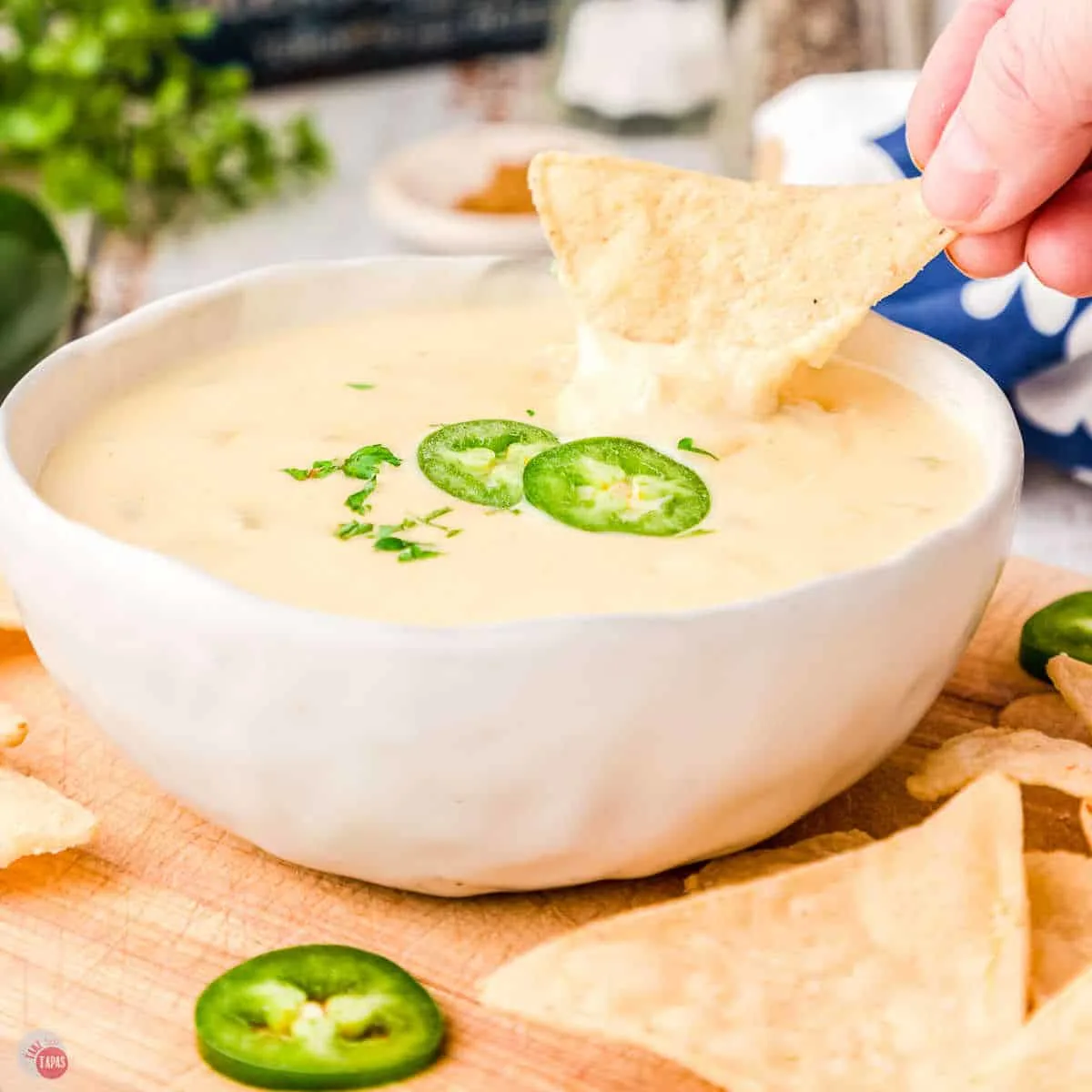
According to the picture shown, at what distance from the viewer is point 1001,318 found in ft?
9.75

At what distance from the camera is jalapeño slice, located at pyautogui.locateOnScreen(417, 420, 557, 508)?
1856 mm

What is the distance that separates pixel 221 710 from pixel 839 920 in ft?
2.05

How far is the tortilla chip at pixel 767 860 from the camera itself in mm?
1775

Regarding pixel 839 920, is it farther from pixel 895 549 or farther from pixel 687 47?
pixel 687 47

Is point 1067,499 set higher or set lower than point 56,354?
lower

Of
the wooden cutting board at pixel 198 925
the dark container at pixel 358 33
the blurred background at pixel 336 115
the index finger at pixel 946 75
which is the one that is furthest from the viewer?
the dark container at pixel 358 33

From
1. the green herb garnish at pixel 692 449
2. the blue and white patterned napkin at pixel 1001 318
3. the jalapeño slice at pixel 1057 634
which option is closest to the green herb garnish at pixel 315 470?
the green herb garnish at pixel 692 449

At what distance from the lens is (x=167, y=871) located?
182 cm

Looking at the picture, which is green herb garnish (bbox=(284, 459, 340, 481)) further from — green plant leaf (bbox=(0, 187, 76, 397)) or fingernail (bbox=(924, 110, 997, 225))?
green plant leaf (bbox=(0, 187, 76, 397))

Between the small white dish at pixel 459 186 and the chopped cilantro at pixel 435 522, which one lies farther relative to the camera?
the small white dish at pixel 459 186

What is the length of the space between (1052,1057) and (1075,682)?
65 cm

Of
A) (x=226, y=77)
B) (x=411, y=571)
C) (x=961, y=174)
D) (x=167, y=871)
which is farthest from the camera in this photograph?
(x=226, y=77)

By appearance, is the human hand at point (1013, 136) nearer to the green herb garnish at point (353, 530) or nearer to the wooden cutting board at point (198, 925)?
the wooden cutting board at point (198, 925)

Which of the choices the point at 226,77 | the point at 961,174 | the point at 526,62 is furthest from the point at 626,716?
the point at 526,62
